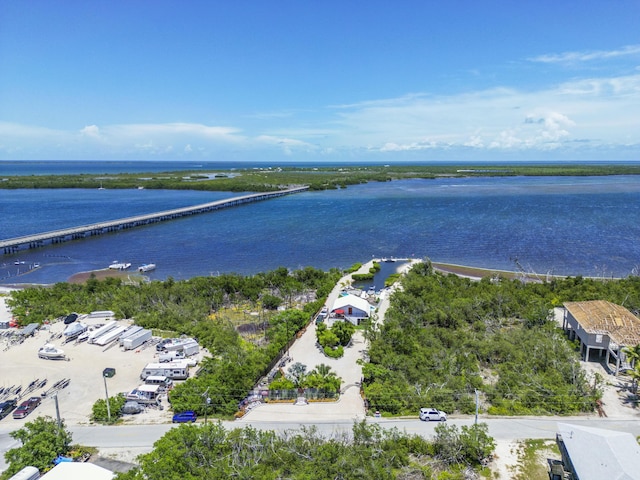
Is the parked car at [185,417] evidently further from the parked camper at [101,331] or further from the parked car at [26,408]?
the parked camper at [101,331]

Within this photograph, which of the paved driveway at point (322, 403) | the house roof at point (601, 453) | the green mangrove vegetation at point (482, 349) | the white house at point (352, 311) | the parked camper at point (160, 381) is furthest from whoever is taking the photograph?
the white house at point (352, 311)

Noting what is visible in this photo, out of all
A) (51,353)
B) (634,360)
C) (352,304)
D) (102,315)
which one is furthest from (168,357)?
(634,360)

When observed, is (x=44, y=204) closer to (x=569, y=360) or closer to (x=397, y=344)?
(x=397, y=344)

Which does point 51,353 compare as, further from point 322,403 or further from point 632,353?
point 632,353

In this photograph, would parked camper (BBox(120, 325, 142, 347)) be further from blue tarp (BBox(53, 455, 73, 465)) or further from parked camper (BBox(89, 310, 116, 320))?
blue tarp (BBox(53, 455, 73, 465))

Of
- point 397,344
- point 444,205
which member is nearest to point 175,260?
point 397,344

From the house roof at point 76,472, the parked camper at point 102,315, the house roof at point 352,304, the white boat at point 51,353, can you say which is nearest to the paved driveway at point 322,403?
the house roof at point 352,304
